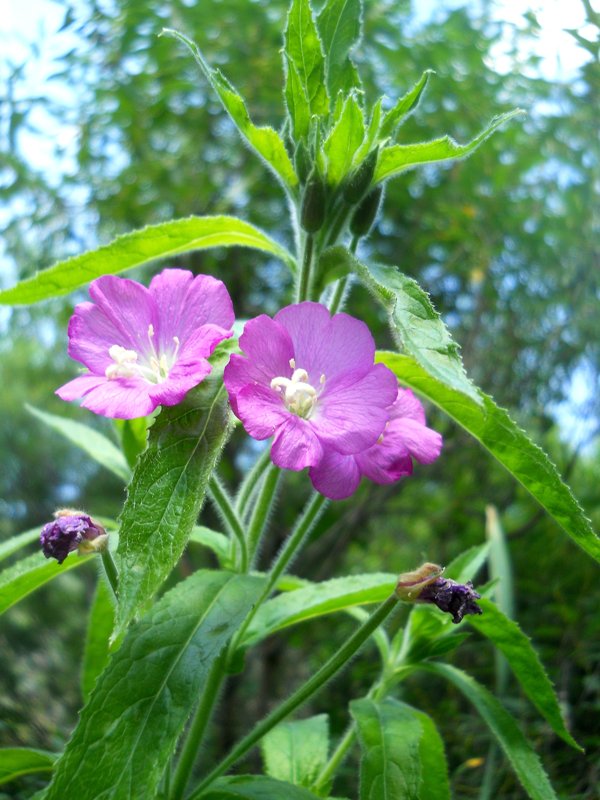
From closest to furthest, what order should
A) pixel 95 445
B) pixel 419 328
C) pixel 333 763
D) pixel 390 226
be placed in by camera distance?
pixel 419 328 → pixel 333 763 → pixel 95 445 → pixel 390 226

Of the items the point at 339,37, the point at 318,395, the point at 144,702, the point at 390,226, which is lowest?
the point at 390,226

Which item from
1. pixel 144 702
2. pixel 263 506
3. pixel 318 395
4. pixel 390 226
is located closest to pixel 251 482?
pixel 263 506

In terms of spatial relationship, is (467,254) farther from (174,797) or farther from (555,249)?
(174,797)

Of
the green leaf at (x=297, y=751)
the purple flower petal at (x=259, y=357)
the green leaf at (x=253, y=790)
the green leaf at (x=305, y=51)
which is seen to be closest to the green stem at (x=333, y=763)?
the green leaf at (x=297, y=751)

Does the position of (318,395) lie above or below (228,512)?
above

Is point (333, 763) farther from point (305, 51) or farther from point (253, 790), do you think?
point (305, 51)

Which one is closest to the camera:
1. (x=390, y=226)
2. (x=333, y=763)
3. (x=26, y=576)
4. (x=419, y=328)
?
(x=419, y=328)
